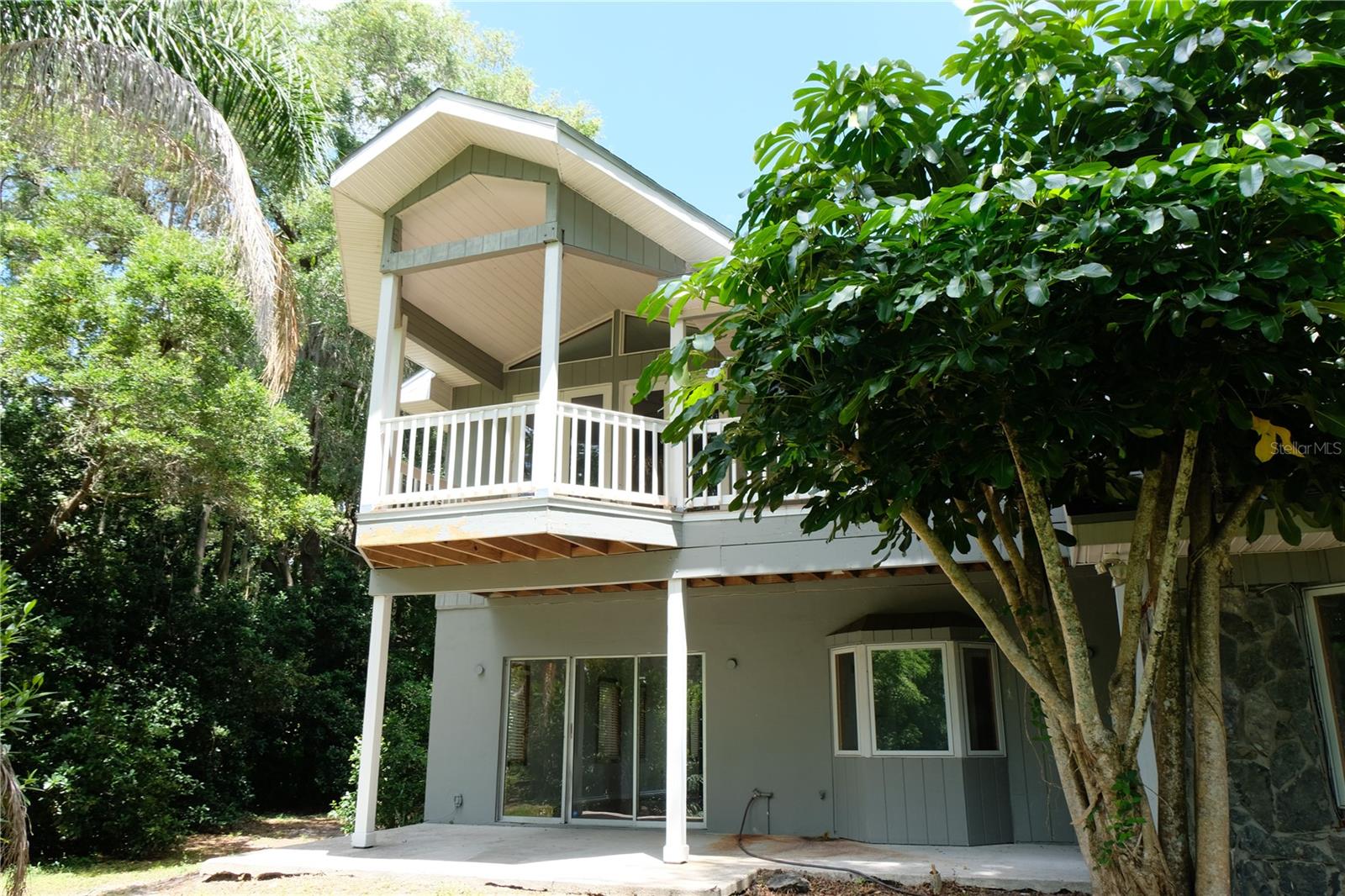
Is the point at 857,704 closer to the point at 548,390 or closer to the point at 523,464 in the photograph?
the point at 523,464

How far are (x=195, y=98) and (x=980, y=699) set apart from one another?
9.71 metres

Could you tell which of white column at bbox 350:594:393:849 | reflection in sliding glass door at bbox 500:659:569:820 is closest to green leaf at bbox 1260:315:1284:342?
white column at bbox 350:594:393:849

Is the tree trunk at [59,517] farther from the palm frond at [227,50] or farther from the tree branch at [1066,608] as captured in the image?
the tree branch at [1066,608]

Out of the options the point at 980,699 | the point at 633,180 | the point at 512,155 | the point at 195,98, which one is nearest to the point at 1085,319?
the point at 633,180

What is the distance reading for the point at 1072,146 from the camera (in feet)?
14.6

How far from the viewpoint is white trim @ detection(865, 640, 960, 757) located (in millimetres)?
8852

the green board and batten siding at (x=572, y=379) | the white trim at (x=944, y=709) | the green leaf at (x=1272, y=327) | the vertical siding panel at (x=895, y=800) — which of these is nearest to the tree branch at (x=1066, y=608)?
the green leaf at (x=1272, y=327)

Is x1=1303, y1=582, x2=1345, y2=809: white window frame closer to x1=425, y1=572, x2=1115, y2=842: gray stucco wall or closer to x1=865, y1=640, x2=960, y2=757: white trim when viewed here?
x1=425, y1=572, x2=1115, y2=842: gray stucco wall

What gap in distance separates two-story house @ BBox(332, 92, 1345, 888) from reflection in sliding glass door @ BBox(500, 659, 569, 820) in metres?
0.02

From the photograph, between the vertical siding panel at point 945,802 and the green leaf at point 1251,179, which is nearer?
the green leaf at point 1251,179

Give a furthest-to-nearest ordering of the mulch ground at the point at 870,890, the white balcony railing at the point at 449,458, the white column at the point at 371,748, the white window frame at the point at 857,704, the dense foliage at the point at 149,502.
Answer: the dense foliage at the point at 149,502
the white window frame at the point at 857,704
the white column at the point at 371,748
the white balcony railing at the point at 449,458
the mulch ground at the point at 870,890

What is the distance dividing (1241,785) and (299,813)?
14.6 meters

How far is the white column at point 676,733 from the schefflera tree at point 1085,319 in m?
3.28

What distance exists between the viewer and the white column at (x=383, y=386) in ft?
28.2
